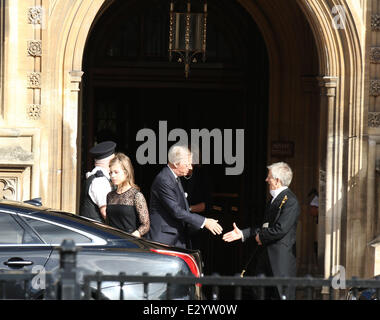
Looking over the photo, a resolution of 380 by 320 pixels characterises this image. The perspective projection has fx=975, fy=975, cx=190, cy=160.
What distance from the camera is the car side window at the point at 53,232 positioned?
7.62 meters

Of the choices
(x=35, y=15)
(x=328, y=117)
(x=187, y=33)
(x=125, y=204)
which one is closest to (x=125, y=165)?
(x=125, y=204)

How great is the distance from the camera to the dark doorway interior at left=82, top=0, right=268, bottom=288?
13516 millimetres

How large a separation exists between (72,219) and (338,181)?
156 inches

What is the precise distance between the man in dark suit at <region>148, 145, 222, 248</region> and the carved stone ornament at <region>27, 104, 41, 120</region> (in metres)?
1.98

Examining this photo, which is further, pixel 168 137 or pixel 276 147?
pixel 168 137

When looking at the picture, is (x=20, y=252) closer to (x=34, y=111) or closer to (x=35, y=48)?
(x=34, y=111)

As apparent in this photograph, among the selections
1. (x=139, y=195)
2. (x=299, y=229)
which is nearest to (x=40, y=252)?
(x=139, y=195)

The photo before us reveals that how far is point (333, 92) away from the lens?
1088 centimetres

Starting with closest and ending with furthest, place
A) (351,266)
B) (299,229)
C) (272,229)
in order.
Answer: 1. (272,229)
2. (351,266)
3. (299,229)

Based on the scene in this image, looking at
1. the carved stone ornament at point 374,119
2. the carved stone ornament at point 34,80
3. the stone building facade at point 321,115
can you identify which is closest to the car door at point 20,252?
the stone building facade at point 321,115

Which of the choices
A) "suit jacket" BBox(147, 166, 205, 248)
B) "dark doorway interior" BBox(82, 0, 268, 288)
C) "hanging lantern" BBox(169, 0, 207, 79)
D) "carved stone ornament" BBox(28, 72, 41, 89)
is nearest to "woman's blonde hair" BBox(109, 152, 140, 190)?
"suit jacket" BBox(147, 166, 205, 248)

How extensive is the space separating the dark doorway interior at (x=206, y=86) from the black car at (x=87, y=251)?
5.65 metres

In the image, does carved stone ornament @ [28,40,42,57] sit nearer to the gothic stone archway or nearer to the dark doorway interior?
the gothic stone archway
